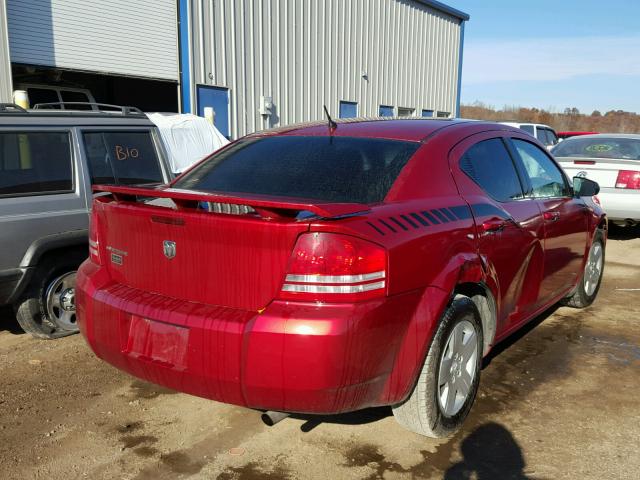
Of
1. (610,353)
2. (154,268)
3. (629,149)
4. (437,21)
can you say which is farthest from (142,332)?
(437,21)

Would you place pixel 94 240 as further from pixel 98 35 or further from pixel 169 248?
pixel 98 35

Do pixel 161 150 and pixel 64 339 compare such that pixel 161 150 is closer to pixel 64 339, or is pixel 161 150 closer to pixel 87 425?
pixel 64 339

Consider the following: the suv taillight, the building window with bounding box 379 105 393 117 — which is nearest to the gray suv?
the suv taillight

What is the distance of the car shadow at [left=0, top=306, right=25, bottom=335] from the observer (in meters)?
4.75

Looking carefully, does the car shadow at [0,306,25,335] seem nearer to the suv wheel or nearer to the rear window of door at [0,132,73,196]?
the suv wheel

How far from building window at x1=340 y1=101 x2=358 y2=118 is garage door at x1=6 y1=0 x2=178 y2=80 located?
562 cm

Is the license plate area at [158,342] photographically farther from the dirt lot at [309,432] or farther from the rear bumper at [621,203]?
the rear bumper at [621,203]

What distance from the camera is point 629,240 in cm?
932

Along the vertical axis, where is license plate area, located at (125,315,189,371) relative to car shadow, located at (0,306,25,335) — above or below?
above

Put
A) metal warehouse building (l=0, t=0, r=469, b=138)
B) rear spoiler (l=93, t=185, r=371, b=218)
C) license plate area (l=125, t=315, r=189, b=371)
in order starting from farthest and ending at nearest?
metal warehouse building (l=0, t=0, r=469, b=138)
license plate area (l=125, t=315, r=189, b=371)
rear spoiler (l=93, t=185, r=371, b=218)

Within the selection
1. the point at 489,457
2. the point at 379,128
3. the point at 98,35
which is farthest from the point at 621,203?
the point at 98,35

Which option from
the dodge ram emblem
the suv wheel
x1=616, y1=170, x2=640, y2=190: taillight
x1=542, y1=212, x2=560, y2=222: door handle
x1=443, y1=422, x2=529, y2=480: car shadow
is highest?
the dodge ram emblem

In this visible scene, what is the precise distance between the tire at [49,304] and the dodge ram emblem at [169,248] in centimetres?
203

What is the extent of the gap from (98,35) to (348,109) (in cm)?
755
